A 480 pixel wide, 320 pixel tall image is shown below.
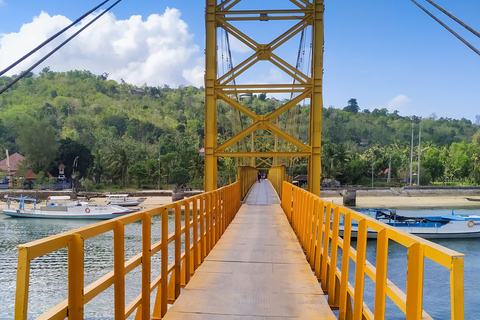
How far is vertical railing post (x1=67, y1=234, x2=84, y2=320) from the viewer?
224 centimetres

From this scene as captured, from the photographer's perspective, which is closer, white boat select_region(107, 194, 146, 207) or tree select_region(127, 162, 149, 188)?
white boat select_region(107, 194, 146, 207)

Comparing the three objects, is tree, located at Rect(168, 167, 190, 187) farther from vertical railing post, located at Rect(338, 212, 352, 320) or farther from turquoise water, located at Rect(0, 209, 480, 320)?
vertical railing post, located at Rect(338, 212, 352, 320)

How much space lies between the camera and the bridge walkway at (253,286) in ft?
13.0

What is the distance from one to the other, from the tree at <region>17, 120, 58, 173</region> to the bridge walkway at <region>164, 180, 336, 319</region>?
218 feet

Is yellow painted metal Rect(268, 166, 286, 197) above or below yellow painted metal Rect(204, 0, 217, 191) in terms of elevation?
below

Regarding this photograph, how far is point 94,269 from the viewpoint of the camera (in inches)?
778

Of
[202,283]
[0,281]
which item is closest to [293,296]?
[202,283]

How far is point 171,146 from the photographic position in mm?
78938

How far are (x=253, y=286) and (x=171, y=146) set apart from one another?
75527mm

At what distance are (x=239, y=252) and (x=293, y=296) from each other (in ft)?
8.45

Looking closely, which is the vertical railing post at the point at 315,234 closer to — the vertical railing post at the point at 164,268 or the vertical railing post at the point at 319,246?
the vertical railing post at the point at 319,246

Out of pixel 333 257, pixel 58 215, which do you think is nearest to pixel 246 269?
pixel 333 257

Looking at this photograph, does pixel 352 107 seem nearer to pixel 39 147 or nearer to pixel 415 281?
pixel 39 147

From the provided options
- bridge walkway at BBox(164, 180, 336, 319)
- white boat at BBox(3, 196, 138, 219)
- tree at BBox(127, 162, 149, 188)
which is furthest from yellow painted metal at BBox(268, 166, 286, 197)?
tree at BBox(127, 162, 149, 188)
